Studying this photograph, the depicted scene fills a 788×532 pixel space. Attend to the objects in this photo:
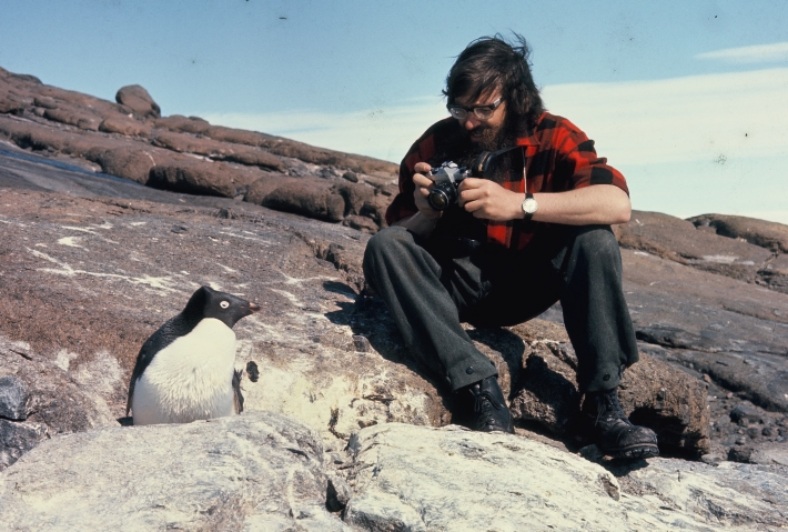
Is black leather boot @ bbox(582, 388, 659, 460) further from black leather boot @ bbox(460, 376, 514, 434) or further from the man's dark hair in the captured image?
the man's dark hair

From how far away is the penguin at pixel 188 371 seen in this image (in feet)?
10.5

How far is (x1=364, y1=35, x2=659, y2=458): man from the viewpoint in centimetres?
378

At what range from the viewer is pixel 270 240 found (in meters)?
5.88

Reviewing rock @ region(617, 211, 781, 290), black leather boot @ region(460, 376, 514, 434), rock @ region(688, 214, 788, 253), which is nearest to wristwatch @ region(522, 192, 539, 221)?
black leather boot @ region(460, 376, 514, 434)

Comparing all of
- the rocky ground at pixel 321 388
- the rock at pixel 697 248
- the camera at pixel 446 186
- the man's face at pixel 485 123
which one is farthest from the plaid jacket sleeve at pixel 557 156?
the rock at pixel 697 248

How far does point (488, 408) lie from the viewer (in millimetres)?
3828

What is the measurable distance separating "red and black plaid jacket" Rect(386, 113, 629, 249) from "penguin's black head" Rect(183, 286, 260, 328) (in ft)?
3.74

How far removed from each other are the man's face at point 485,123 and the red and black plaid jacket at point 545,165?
0.42 feet

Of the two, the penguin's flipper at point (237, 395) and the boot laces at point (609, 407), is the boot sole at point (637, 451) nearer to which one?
the boot laces at point (609, 407)

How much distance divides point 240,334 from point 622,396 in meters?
2.03

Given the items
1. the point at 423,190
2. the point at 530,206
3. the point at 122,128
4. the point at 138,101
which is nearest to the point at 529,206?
the point at 530,206

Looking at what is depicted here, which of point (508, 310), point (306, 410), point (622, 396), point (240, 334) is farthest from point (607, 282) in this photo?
point (240, 334)

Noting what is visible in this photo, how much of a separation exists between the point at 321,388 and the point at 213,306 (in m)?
0.72

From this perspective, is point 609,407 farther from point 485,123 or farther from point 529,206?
point 485,123
